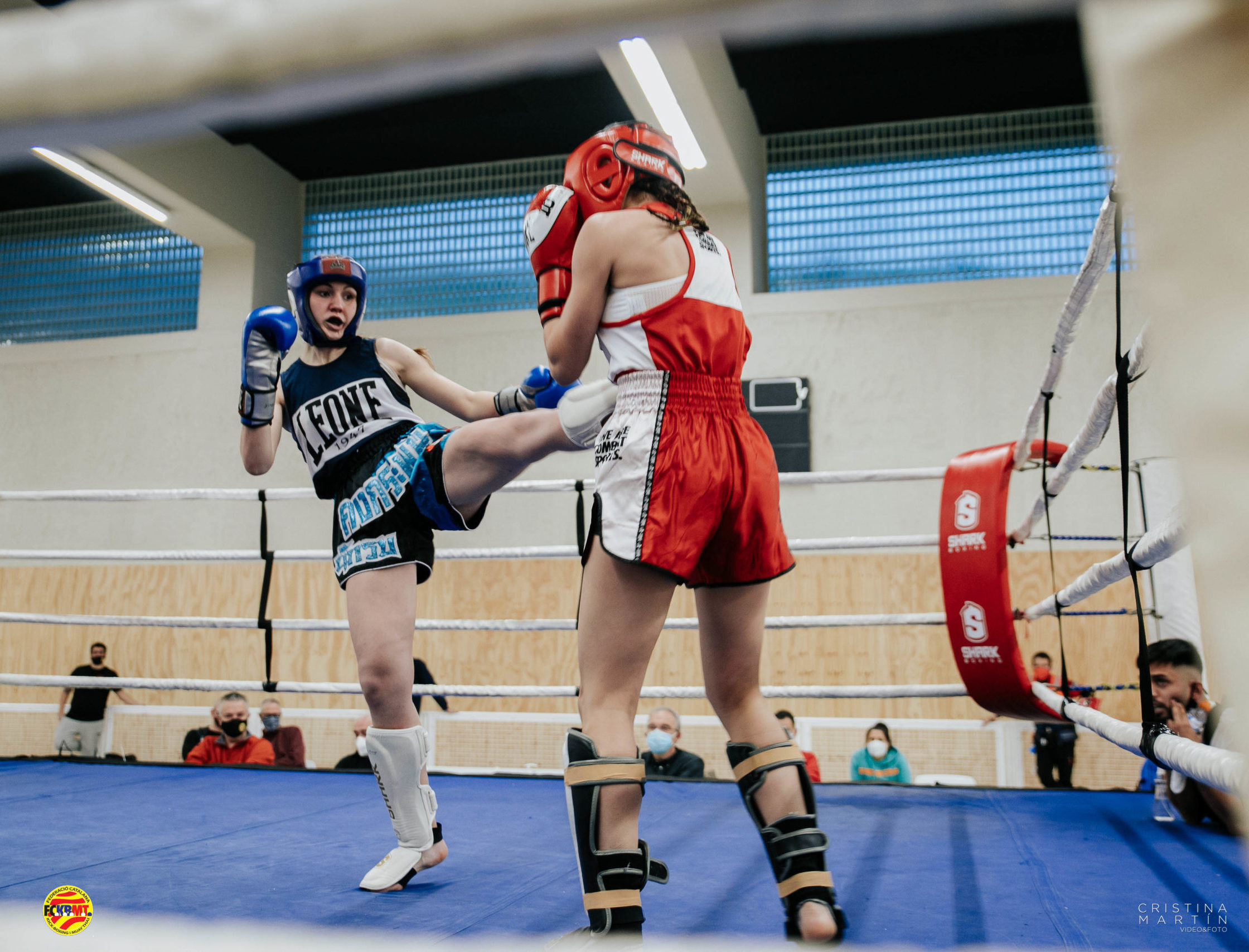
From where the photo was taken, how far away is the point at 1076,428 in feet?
18.5

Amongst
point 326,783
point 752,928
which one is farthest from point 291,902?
point 326,783

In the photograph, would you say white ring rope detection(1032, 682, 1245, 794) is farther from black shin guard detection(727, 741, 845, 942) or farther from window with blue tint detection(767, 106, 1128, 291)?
window with blue tint detection(767, 106, 1128, 291)

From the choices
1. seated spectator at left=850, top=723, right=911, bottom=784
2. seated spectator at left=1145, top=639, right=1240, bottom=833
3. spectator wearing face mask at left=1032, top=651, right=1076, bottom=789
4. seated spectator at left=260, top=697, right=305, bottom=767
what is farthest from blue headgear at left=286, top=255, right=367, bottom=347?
spectator wearing face mask at left=1032, top=651, right=1076, bottom=789

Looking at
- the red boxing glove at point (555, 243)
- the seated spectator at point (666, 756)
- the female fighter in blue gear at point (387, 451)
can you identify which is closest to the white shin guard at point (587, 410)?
the female fighter in blue gear at point (387, 451)

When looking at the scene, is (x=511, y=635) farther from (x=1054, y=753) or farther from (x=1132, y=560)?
(x=1132, y=560)

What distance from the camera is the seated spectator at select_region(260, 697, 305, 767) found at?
4.63 metres

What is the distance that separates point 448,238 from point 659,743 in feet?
15.4

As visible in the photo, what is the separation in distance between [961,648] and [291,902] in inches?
65.5

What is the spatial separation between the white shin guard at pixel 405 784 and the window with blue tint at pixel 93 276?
6.38 metres

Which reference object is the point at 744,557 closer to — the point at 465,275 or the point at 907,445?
the point at 907,445

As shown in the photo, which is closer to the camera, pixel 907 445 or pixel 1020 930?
pixel 1020 930

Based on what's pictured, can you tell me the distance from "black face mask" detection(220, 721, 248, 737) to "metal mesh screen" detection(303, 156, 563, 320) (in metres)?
3.66

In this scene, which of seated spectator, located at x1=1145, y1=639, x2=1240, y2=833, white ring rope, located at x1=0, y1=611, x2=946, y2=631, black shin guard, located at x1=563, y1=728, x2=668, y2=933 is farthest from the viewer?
white ring rope, located at x1=0, y1=611, x2=946, y2=631

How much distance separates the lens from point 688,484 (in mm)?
1121
